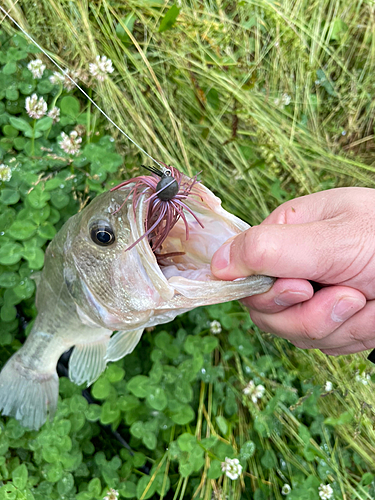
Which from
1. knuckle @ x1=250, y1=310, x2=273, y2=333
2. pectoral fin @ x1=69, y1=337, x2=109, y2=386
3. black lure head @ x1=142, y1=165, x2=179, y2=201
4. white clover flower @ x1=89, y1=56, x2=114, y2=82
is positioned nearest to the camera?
black lure head @ x1=142, y1=165, x2=179, y2=201

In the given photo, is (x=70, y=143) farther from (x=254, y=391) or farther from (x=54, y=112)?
(x=254, y=391)

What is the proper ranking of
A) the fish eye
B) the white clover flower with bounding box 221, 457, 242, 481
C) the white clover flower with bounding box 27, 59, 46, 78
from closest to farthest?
the fish eye → the white clover flower with bounding box 221, 457, 242, 481 → the white clover flower with bounding box 27, 59, 46, 78

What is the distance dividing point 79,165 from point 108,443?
203 cm

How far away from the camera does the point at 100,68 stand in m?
3.00

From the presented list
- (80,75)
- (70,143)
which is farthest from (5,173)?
(80,75)

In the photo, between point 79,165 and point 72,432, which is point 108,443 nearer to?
point 72,432

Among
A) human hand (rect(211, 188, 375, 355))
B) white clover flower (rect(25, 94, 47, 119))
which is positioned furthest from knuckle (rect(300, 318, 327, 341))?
white clover flower (rect(25, 94, 47, 119))

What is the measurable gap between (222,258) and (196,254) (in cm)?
20

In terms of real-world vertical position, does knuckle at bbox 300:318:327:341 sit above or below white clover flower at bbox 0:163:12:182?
below

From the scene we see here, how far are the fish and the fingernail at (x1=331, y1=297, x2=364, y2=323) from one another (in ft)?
1.04

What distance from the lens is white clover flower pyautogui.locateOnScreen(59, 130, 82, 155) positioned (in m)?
2.73

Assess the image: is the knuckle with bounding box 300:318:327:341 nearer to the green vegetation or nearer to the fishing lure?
the fishing lure

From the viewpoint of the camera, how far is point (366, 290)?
177 cm

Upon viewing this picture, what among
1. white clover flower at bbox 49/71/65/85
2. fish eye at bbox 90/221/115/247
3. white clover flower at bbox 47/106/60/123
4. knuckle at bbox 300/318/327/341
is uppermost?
white clover flower at bbox 49/71/65/85
